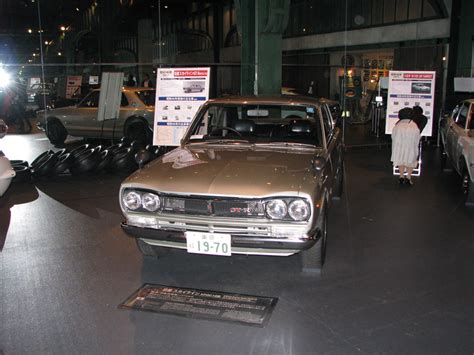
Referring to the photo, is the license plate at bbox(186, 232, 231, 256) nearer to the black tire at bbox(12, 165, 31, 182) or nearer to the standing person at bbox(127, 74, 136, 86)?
the black tire at bbox(12, 165, 31, 182)

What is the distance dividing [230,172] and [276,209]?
24.2 inches

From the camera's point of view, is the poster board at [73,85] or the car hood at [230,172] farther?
the poster board at [73,85]

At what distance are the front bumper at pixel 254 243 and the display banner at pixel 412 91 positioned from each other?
787 cm

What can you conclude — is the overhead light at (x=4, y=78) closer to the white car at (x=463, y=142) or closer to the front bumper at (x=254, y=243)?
the front bumper at (x=254, y=243)

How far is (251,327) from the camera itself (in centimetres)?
364

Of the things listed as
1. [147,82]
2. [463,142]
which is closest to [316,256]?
[463,142]

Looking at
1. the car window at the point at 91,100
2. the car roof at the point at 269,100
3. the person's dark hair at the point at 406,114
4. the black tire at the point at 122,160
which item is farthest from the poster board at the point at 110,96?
the person's dark hair at the point at 406,114

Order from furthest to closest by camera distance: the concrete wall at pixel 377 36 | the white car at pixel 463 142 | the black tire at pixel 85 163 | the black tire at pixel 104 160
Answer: the concrete wall at pixel 377 36
the black tire at pixel 104 160
the black tire at pixel 85 163
the white car at pixel 463 142

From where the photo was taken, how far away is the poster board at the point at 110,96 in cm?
1147

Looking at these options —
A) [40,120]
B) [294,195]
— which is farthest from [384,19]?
[294,195]

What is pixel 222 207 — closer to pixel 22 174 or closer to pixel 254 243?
pixel 254 243

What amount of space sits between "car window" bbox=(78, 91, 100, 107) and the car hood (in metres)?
8.49

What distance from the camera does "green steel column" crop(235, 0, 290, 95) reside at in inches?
475

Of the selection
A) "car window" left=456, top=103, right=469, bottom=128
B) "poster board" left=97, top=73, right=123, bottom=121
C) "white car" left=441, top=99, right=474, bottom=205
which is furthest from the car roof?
"poster board" left=97, top=73, right=123, bottom=121
